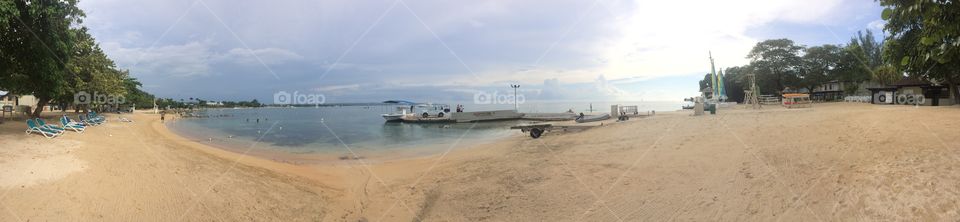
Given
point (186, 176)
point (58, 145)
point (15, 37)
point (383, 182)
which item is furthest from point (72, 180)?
point (15, 37)

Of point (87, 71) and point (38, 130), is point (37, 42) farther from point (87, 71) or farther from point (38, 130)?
point (87, 71)

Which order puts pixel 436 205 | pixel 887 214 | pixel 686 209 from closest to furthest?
pixel 887 214, pixel 686 209, pixel 436 205

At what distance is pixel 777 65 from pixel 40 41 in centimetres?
6232

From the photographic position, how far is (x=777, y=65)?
4991 centimetres

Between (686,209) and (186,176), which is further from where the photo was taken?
(186,176)

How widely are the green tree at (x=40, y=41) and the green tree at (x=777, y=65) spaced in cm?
6126

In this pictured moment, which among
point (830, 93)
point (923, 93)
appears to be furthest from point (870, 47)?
point (923, 93)

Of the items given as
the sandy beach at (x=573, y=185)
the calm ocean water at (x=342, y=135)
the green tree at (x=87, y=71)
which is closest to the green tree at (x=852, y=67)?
the calm ocean water at (x=342, y=135)

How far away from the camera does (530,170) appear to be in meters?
10.4

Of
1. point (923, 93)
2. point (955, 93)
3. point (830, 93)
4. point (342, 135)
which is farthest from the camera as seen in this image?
point (830, 93)

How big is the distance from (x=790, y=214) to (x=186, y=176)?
11.3 metres

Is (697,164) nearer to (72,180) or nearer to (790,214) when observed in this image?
(790,214)

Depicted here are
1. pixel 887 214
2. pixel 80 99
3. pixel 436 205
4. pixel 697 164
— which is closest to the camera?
pixel 887 214

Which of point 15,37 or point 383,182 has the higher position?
point 15,37
